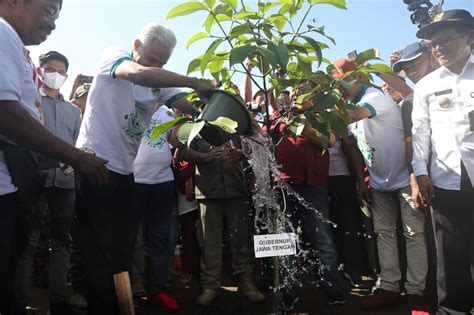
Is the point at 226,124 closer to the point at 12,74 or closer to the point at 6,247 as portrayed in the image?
the point at 12,74

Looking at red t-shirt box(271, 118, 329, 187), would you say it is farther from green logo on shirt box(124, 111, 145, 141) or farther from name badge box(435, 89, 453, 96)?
green logo on shirt box(124, 111, 145, 141)

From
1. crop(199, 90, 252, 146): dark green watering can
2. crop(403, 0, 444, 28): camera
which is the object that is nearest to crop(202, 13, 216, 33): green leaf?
crop(199, 90, 252, 146): dark green watering can

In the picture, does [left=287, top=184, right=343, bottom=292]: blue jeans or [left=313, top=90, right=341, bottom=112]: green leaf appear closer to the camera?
[left=313, top=90, right=341, bottom=112]: green leaf

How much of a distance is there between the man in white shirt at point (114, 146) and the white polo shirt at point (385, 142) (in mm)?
1414

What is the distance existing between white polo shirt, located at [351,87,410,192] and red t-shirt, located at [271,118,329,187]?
37 cm

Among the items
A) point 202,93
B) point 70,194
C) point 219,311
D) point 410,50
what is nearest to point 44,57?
point 70,194

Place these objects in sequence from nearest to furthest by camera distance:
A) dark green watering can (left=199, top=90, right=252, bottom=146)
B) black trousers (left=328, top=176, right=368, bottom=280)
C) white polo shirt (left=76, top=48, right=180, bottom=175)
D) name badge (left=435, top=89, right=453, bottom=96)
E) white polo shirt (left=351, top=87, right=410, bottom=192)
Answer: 1. dark green watering can (left=199, top=90, right=252, bottom=146)
2. white polo shirt (left=76, top=48, right=180, bottom=175)
3. name badge (left=435, top=89, right=453, bottom=96)
4. white polo shirt (left=351, top=87, right=410, bottom=192)
5. black trousers (left=328, top=176, right=368, bottom=280)

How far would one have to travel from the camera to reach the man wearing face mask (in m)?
2.41

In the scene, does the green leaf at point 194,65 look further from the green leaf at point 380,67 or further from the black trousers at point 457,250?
the black trousers at point 457,250

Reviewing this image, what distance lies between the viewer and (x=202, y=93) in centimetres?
149

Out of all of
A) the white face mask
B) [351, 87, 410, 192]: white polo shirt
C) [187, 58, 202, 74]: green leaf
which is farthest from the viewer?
the white face mask

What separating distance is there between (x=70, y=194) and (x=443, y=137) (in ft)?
8.11

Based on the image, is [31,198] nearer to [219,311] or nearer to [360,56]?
[360,56]

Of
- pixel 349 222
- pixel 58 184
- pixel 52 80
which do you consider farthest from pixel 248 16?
pixel 349 222
